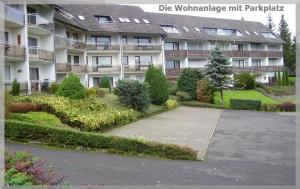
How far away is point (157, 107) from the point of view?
114 feet

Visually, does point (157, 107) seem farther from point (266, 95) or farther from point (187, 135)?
point (266, 95)

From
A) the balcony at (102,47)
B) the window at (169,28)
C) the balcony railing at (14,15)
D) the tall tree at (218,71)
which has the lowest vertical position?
the tall tree at (218,71)

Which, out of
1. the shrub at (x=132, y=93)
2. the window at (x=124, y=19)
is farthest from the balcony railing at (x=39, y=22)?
the window at (x=124, y=19)

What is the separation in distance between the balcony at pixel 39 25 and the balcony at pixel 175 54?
24096mm

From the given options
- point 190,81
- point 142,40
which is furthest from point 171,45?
point 190,81

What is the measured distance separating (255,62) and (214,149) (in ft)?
184

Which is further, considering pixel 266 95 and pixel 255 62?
pixel 255 62

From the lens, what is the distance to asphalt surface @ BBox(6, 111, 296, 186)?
11.6m

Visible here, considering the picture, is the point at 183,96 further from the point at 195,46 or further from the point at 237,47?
the point at 237,47

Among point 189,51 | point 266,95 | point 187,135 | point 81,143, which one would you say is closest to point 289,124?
point 187,135

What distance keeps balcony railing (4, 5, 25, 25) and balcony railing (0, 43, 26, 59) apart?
6.16 feet

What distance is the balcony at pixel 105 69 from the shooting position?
50.8 m

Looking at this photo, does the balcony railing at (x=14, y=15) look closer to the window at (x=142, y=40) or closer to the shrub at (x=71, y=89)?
the shrub at (x=71, y=89)

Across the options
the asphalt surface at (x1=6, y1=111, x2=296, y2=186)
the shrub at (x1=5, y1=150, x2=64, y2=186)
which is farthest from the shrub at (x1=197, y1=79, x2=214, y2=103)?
the shrub at (x1=5, y1=150, x2=64, y2=186)
